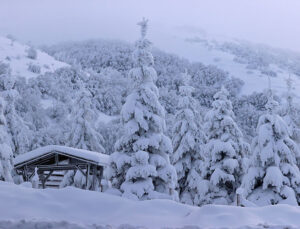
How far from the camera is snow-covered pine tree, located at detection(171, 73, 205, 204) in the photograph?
27344 mm

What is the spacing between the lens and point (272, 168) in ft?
65.2

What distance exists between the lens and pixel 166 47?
565 ft

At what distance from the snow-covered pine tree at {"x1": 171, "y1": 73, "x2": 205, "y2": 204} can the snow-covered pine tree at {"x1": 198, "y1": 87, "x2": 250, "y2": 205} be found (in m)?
1.66

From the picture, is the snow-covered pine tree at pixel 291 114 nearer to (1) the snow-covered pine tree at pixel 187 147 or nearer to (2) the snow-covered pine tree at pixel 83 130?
(1) the snow-covered pine tree at pixel 187 147

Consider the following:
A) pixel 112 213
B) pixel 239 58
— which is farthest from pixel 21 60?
pixel 239 58

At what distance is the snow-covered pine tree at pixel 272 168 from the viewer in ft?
64.7

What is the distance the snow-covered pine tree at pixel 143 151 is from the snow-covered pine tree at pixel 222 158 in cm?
492

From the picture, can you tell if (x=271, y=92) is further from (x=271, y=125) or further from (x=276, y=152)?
(x=276, y=152)

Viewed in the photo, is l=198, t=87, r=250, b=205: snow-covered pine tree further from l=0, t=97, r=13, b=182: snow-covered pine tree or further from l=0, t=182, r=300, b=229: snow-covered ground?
l=0, t=182, r=300, b=229: snow-covered ground

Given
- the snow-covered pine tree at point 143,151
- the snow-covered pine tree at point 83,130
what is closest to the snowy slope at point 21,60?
the snow-covered pine tree at point 83,130

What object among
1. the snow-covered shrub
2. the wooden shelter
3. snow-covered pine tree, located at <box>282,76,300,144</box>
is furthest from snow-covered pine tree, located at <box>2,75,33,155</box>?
the snow-covered shrub

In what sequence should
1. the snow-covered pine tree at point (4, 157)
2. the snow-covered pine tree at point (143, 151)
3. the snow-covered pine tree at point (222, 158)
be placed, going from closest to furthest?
the snow-covered pine tree at point (143, 151) → the snow-covered pine tree at point (222, 158) → the snow-covered pine tree at point (4, 157)

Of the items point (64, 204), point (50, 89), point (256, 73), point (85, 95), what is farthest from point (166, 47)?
point (64, 204)

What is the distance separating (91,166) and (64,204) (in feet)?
51.0
